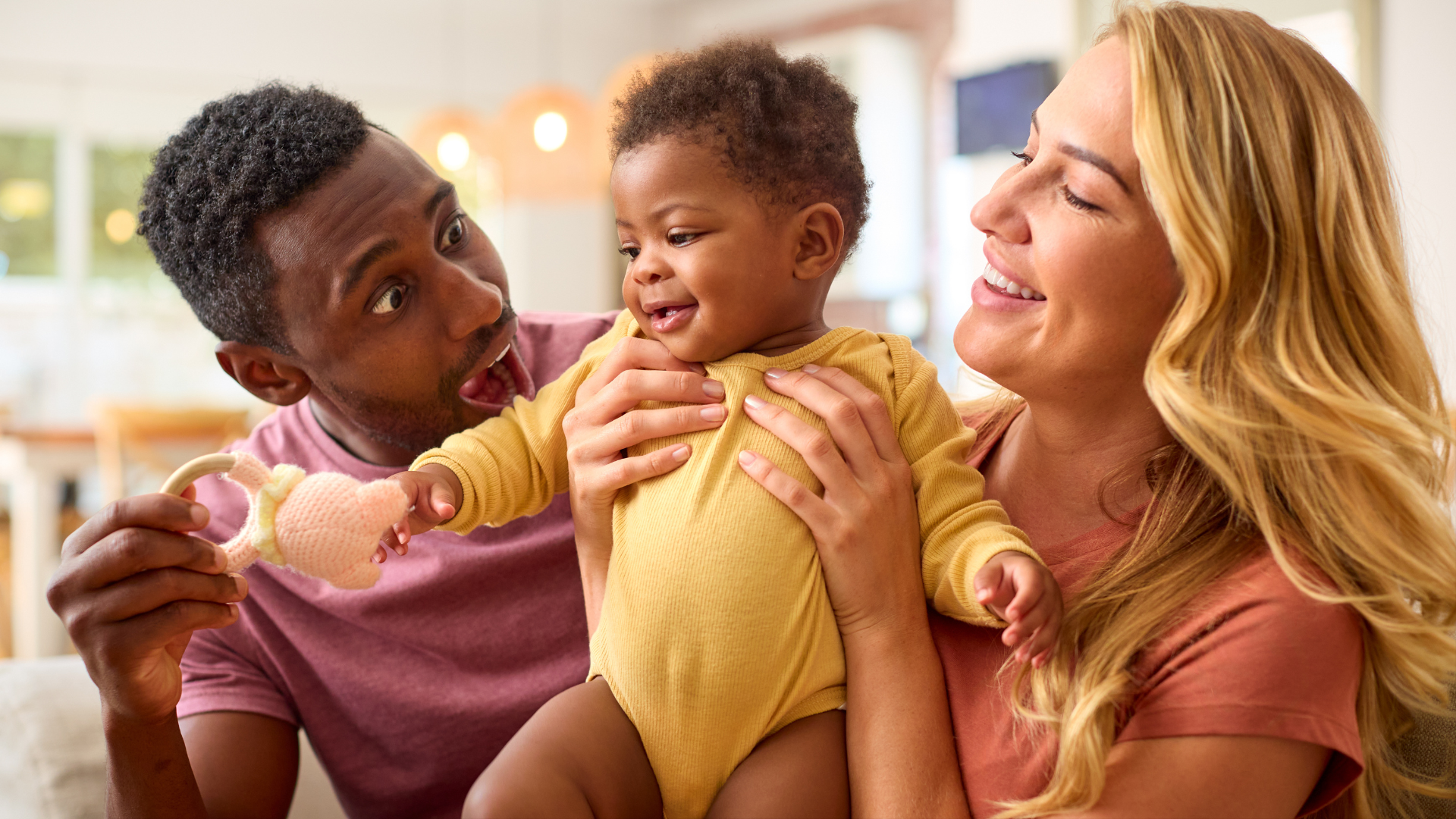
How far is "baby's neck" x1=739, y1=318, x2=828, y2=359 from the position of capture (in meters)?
1.35

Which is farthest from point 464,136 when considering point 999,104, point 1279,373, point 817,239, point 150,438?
point 1279,373

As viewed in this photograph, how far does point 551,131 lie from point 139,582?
3808 millimetres

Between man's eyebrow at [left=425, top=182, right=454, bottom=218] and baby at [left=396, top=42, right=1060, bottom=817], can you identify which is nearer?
baby at [left=396, top=42, right=1060, bottom=817]

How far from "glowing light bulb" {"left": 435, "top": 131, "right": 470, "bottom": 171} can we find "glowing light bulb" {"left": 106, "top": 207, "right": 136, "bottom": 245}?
3.32 metres

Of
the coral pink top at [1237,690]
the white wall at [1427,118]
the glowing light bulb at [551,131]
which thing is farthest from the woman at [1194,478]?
the glowing light bulb at [551,131]

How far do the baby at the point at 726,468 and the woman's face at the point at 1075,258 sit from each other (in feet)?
0.52

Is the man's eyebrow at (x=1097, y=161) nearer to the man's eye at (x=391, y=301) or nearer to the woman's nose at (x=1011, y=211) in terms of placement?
the woman's nose at (x=1011, y=211)

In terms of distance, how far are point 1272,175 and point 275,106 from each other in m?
1.23

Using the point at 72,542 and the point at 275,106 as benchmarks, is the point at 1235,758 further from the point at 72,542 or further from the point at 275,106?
the point at 275,106

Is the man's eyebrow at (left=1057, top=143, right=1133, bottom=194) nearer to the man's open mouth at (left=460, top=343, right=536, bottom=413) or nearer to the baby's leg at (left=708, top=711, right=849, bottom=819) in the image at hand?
the baby's leg at (left=708, top=711, right=849, bottom=819)

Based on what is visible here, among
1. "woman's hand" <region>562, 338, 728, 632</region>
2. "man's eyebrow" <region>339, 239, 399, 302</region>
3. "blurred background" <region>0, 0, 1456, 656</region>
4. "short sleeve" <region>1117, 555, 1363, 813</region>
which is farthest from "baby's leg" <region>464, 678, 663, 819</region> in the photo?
"blurred background" <region>0, 0, 1456, 656</region>

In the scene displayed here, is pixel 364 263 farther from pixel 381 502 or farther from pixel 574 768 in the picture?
pixel 574 768

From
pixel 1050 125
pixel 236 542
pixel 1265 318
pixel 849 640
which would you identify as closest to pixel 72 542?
pixel 236 542

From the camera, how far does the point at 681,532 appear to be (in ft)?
3.97
